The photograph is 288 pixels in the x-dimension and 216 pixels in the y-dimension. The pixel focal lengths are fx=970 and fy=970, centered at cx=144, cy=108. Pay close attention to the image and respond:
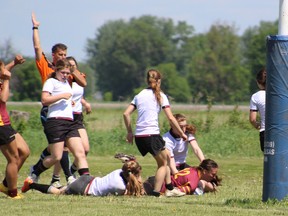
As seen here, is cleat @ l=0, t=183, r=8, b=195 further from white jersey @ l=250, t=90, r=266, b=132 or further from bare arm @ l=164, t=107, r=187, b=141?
white jersey @ l=250, t=90, r=266, b=132

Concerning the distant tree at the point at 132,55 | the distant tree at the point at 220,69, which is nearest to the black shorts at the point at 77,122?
the distant tree at the point at 220,69

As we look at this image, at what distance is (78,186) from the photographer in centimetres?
1316

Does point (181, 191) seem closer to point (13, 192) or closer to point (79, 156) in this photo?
point (79, 156)

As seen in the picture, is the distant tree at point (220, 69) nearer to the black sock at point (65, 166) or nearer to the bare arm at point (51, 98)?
the black sock at point (65, 166)

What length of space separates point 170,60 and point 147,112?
12127 centimetres

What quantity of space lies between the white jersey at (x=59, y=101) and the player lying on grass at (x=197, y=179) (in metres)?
1.73

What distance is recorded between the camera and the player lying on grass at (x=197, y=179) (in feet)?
45.3

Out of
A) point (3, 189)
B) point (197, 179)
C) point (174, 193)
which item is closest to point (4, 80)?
point (3, 189)

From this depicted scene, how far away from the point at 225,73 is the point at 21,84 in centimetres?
2754

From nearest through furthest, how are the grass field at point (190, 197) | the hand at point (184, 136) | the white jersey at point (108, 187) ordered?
the grass field at point (190, 197) → the white jersey at point (108, 187) → the hand at point (184, 136)

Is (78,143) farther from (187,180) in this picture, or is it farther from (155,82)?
(187,180)

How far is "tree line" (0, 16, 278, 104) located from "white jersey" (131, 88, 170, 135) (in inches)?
2386

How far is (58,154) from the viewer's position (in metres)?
12.8

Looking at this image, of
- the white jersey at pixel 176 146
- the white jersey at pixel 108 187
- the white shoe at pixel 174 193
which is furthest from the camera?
the white jersey at pixel 176 146
